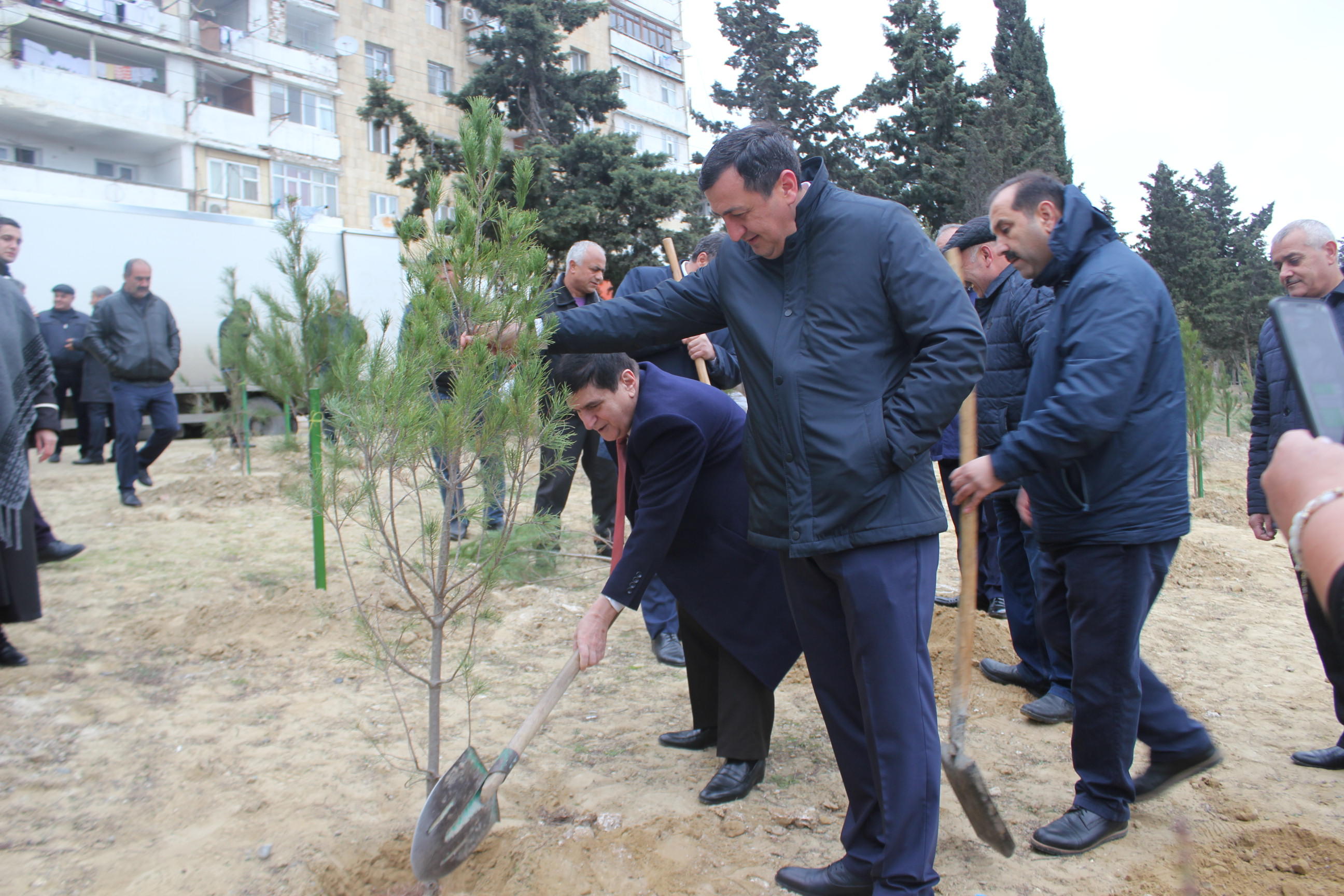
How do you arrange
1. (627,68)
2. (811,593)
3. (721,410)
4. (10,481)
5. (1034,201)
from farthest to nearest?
(627,68), (10,481), (721,410), (1034,201), (811,593)

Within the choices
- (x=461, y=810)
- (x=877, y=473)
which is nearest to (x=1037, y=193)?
(x=877, y=473)

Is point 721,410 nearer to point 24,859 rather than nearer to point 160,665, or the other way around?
point 24,859

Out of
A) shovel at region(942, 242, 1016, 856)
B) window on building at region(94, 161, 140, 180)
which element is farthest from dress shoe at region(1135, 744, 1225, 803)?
window on building at region(94, 161, 140, 180)

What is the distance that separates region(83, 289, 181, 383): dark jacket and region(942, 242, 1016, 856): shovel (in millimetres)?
6275

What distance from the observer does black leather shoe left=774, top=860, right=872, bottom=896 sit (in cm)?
205

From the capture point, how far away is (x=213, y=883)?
7.04ft

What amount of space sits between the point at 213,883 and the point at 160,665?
1.77 meters

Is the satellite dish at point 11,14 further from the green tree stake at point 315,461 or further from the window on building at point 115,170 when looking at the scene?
the green tree stake at point 315,461

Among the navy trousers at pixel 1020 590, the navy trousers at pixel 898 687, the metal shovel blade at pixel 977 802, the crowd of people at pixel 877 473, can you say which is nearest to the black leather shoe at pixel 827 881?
the crowd of people at pixel 877 473

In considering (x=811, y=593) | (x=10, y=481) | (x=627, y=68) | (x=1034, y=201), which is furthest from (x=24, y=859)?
(x=627, y=68)

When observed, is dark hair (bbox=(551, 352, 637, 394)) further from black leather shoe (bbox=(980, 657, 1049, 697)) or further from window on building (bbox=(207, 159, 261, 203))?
window on building (bbox=(207, 159, 261, 203))

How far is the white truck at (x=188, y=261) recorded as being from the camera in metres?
10.5

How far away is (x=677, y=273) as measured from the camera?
4.40 metres

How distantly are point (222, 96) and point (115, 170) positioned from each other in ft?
11.0
